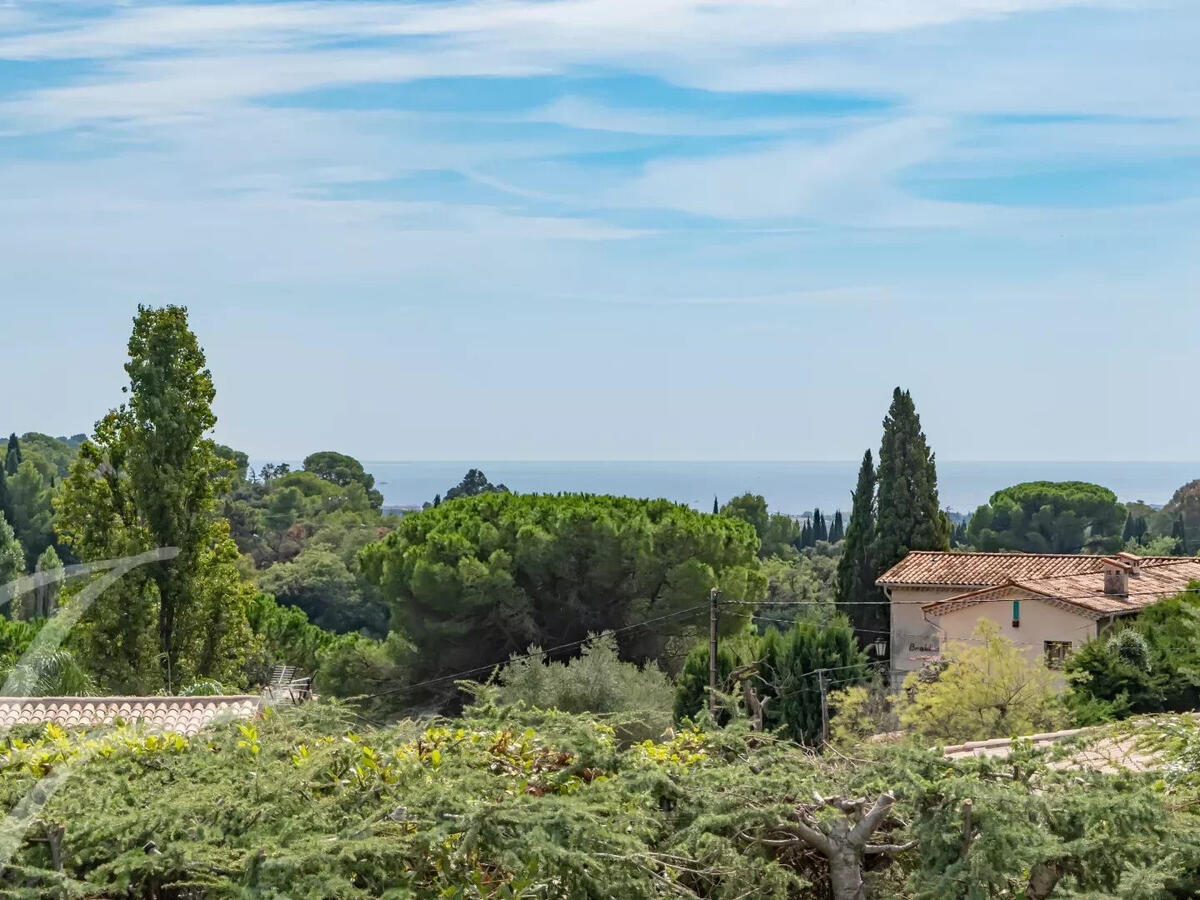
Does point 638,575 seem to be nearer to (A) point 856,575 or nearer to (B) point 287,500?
(A) point 856,575

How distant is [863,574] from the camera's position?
35281 mm

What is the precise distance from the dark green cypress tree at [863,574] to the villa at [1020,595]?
3.14 ft

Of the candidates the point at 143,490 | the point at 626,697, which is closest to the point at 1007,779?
the point at 143,490

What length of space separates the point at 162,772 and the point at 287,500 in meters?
80.8

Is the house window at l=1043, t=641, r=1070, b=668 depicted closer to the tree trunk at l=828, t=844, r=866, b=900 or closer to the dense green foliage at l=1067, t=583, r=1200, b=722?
the dense green foliage at l=1067, t=583, r=1200, b=722

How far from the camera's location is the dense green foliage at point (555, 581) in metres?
32.0

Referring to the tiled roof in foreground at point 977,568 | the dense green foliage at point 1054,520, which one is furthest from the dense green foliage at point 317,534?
the dense green foliage at point 1054,520

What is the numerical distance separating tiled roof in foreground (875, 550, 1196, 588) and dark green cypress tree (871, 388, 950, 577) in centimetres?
63

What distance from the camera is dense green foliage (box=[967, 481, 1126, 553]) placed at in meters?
71.5

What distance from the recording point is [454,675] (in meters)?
31.7

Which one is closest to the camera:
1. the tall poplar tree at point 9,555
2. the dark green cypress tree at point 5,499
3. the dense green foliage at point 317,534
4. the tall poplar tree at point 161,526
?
the tall poplar tree at point 161,526

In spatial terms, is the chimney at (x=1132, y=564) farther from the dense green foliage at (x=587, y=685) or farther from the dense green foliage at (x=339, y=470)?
the dense green foliage at (x=339, y=470)

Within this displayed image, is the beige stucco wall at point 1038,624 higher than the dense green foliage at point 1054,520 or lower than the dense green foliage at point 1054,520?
lower

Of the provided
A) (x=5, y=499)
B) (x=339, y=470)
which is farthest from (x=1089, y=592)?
(x=339, y=470)
